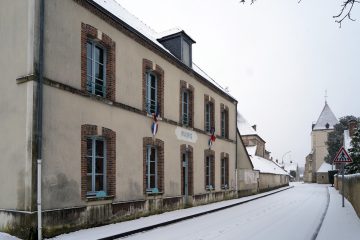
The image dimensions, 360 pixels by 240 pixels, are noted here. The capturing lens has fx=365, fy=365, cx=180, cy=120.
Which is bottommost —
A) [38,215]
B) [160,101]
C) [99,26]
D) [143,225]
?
[143,225]

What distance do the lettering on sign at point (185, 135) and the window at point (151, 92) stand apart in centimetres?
202

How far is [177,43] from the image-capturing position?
18359 millimetres

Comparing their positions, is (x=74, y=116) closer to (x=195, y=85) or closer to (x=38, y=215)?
(x=38, y=215)

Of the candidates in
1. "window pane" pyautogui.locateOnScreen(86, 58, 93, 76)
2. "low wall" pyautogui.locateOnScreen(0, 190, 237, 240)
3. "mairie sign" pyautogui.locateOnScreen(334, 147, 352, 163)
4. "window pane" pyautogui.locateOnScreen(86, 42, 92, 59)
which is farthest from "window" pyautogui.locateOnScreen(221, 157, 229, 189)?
"window pane" pyautogui.locateOnScreen(86, 42, 92, 59)

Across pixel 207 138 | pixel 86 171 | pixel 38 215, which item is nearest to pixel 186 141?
pixel 207 138

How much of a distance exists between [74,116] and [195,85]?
995 cm

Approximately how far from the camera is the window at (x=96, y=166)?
11.4 m

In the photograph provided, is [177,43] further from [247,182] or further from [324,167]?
[324,167]

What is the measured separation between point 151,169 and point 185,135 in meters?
3.41

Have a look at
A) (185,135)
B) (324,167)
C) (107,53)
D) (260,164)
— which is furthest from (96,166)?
(324,167)

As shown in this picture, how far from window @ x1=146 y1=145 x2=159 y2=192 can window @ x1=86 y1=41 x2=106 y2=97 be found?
366 cm

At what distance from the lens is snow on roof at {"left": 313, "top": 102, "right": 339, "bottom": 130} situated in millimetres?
80825

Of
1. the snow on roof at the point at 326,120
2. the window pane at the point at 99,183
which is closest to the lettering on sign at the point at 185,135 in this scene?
the window pane at the point at 99,183

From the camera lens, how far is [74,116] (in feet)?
34.7
